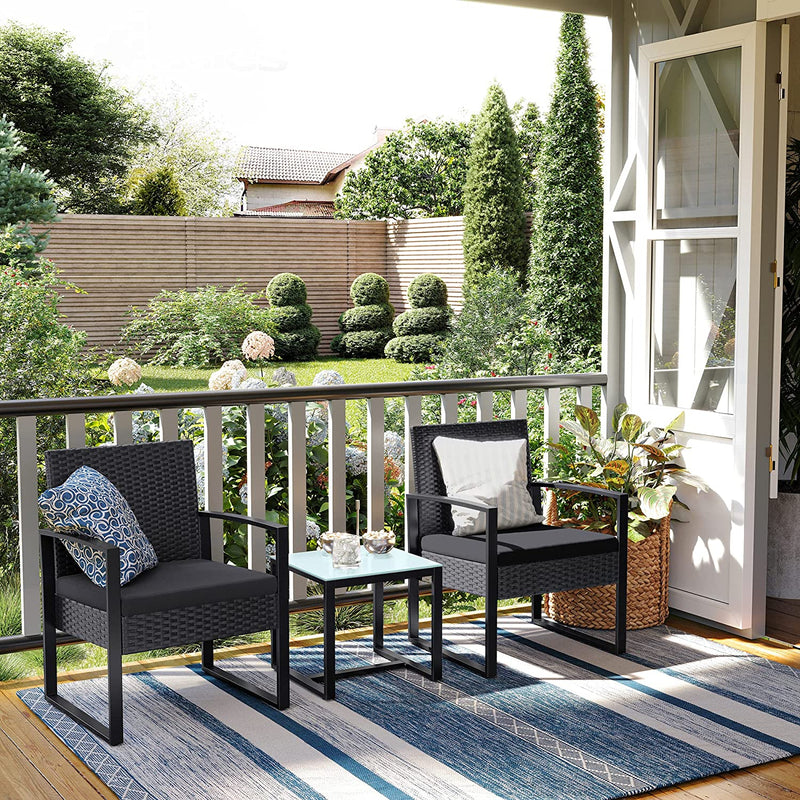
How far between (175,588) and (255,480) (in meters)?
1.03

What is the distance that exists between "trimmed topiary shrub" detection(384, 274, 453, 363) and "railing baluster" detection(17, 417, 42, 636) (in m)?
10.6

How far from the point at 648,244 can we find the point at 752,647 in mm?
1696

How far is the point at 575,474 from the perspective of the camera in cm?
442

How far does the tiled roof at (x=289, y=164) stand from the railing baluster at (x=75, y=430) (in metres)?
24.5

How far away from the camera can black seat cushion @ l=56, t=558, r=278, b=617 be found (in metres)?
3.03

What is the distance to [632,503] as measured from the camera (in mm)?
4223

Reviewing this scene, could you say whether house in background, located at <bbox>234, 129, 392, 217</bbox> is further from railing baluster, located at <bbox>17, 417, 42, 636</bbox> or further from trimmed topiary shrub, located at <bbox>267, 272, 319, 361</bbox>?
railing baluster, located at <bbox>17, 417, 42, 636</bbox>

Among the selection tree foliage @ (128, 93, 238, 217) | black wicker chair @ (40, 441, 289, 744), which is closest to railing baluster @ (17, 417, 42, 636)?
black wicker chair @ (40, 441, 289, 744)

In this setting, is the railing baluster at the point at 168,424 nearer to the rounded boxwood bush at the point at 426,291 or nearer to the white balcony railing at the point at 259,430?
the white balcony railing at the point at 259,430

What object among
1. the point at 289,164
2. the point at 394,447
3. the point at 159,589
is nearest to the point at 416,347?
the point at 394,447

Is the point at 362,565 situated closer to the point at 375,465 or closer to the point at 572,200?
the point at 375,465

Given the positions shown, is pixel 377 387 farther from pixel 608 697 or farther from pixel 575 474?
pixel 608 697

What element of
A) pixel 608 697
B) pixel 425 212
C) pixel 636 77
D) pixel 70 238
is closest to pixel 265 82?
pixel 425 212

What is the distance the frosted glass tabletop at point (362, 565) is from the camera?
3438 millimetres
